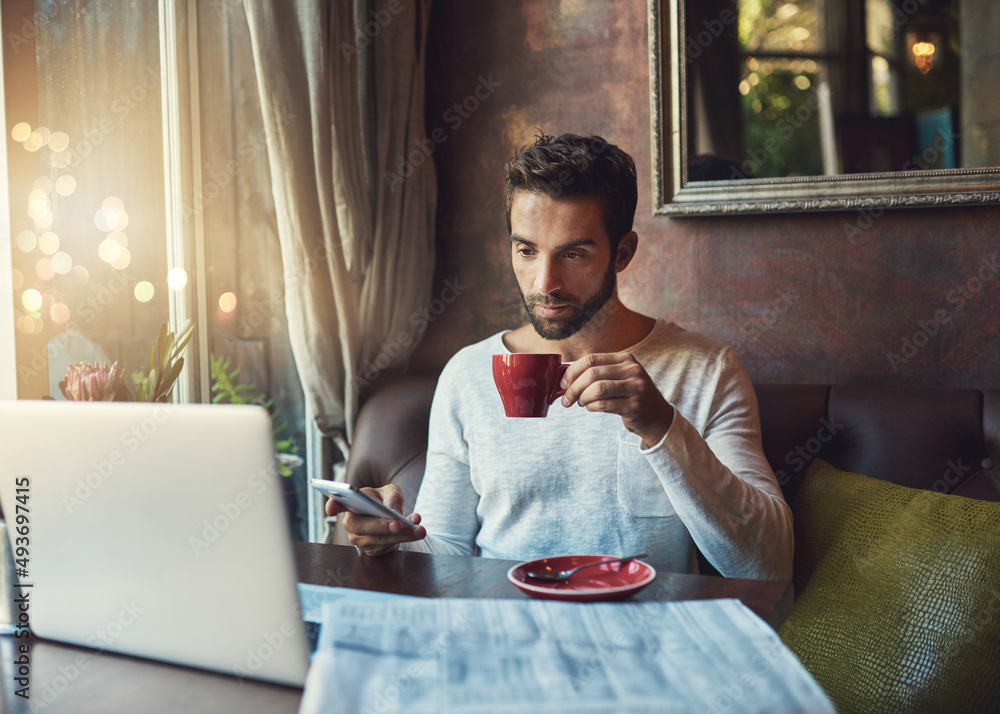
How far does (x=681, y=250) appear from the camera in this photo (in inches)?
88.7

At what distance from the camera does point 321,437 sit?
2.31 meters

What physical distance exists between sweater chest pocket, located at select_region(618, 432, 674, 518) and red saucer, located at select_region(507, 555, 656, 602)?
49 centimetres

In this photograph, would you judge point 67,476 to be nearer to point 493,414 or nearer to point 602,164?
point 493,414

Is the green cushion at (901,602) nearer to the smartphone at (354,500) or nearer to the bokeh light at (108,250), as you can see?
the smartphone at (354,500)

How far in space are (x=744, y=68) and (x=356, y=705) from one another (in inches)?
80.2

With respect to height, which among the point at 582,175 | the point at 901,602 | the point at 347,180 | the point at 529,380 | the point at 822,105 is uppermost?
the point at 822,105

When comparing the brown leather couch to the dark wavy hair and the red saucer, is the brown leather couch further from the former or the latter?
the red saucer

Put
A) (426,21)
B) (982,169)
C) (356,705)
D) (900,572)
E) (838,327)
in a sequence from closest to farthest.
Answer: (356,705) → (900,572) → (982,169) → (838,327) → (426,21)

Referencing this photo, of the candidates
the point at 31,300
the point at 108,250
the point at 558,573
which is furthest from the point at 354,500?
the point at 108,250

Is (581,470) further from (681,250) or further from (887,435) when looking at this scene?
(681,250)

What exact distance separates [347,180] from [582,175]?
32.6 inches

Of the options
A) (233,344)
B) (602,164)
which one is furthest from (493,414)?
(233,344)

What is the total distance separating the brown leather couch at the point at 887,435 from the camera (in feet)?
5.42

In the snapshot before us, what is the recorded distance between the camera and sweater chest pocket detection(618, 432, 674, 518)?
4.90 feet
